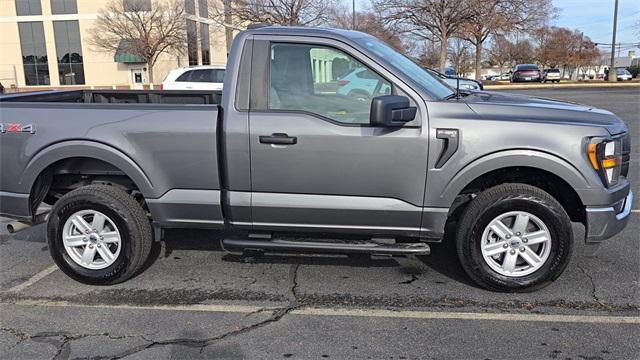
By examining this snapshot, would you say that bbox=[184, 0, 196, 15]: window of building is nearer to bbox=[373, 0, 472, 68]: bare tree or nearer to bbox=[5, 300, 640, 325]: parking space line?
bbox=[373, 0, 472, 68]: bare tree

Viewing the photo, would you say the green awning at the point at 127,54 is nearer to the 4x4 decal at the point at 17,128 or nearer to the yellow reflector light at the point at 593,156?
the 4x4 decal at the point at 17,128

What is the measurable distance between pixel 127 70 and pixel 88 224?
44643 mm

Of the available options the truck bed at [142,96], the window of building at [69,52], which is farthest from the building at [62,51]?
the truck bed at [142,96]

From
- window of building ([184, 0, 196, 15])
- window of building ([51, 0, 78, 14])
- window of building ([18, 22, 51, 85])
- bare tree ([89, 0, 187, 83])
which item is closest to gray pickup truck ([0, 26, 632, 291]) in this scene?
bare tree ([89, 0, 187, 83])

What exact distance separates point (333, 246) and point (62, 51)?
48968 mm

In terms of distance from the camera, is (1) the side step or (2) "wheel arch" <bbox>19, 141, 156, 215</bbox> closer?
(1) the side step

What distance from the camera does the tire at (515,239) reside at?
3863 millimetres

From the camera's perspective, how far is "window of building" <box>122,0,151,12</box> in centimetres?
4084

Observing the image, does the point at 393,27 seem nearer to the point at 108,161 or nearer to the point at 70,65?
the point at 70,65

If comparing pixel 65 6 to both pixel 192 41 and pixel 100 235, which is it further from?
pixel 100 235

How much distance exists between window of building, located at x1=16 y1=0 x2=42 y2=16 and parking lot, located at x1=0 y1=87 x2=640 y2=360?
4878 cm

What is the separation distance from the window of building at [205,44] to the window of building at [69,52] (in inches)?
407

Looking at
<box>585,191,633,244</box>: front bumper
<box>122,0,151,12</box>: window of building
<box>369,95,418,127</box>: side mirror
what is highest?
<box>122,0,151,12</box>: window of building

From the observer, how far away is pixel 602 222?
3.85 meters
